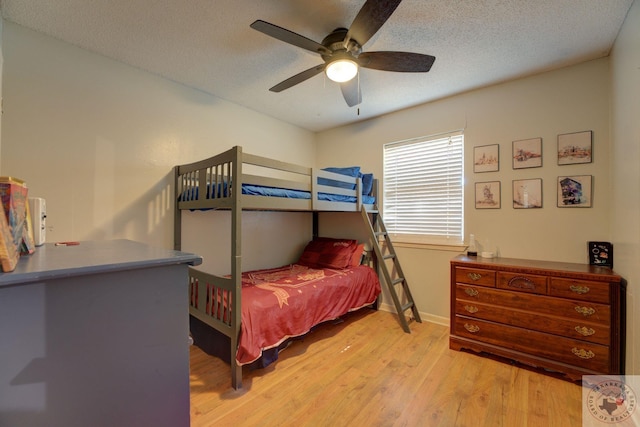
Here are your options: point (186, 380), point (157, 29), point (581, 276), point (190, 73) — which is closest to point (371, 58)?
point (157, 29)

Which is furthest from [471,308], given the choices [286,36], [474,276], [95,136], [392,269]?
[95,136]

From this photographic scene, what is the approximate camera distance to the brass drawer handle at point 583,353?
6.09ft

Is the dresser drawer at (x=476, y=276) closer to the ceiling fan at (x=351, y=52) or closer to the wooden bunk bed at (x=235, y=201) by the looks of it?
the wooden bunk bed at (x=235, y=201)

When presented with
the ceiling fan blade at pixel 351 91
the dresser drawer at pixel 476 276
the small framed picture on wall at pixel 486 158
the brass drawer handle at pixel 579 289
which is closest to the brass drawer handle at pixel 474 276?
the dresser drawer at pixel 476 276

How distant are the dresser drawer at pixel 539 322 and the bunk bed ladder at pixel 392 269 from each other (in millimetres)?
631

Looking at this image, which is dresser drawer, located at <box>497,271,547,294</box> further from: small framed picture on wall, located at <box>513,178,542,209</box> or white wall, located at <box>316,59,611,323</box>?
small framed picture on wall, located at <box>513,178,542,209</box>

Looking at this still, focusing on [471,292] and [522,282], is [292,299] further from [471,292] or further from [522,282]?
[522,282]

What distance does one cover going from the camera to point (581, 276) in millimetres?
1905

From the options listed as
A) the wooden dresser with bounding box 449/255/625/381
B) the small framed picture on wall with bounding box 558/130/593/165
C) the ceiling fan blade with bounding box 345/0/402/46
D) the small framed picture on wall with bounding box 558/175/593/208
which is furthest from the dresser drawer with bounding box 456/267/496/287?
the ceiling fan blade with bounding box 345/0/402/46

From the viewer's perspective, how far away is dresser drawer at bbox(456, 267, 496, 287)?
224 cm

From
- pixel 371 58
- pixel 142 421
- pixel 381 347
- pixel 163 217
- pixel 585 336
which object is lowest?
pixel 381 347

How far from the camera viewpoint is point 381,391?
72.3 inches

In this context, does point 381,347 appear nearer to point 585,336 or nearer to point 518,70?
point 585,336

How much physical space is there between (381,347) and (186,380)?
198cm
